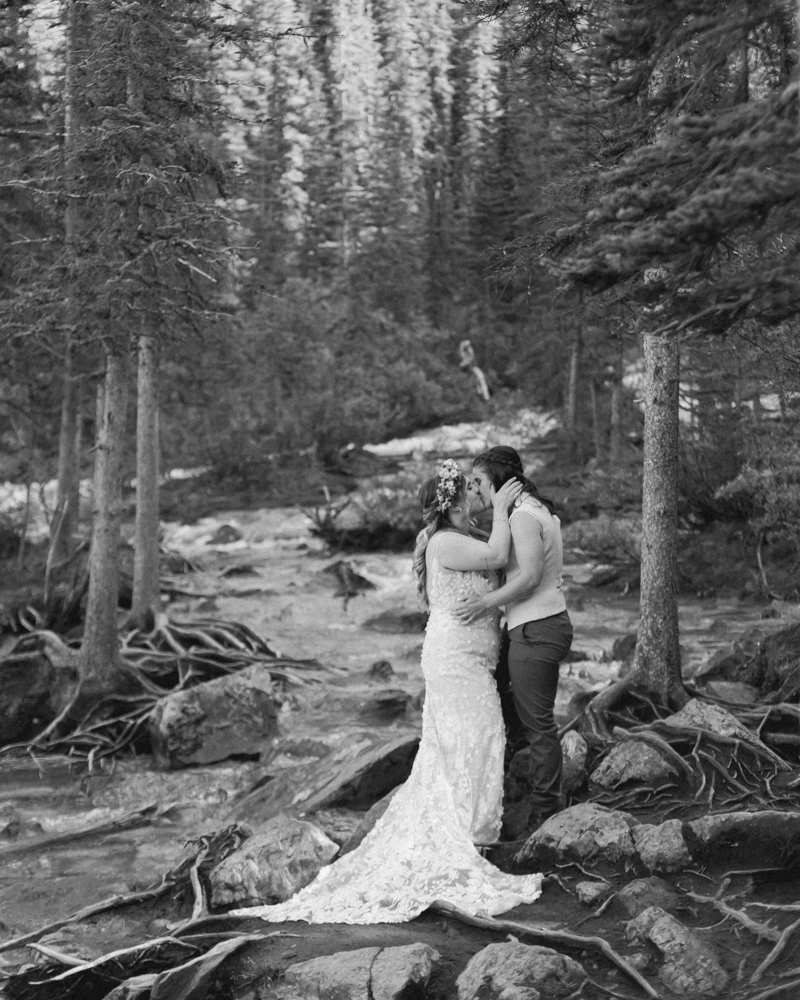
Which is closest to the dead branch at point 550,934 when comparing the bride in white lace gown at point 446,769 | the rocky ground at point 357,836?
the rocky ground at point 357,836

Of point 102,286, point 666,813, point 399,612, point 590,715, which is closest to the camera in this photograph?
point 666,813

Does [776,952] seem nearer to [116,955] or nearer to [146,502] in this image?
[116,955]

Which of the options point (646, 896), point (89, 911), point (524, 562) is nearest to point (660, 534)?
point (524, 562)

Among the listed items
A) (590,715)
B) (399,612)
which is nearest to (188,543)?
(399,612)

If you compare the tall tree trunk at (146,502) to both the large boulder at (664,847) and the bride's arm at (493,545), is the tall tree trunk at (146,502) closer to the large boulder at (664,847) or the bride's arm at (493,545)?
the bride's arm at (493,545)

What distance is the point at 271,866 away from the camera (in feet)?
22.5

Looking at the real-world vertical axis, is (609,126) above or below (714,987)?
above

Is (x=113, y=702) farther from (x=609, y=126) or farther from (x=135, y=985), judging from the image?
(x=609, y=126)

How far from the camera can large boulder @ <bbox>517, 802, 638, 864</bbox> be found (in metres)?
6.13

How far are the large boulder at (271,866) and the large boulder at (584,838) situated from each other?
1403 millimetres

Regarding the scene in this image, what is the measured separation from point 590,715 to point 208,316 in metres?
6.13

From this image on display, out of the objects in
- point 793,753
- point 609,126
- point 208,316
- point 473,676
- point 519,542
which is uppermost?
point 609,126

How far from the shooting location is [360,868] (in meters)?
6.36

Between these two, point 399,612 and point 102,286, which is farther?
point 399,612
